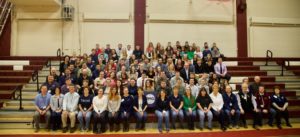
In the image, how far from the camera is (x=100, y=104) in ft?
22.5

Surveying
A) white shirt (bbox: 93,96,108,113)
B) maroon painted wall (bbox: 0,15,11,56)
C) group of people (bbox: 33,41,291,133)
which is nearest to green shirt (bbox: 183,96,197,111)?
group of people (bbox: 33,41,291,133)

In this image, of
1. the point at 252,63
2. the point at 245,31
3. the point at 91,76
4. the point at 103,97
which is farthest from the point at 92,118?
the point at 245,31

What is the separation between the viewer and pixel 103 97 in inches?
272

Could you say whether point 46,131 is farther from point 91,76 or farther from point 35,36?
point 35,36

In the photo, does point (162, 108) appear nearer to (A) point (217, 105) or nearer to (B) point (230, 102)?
(A) point (217, 105)

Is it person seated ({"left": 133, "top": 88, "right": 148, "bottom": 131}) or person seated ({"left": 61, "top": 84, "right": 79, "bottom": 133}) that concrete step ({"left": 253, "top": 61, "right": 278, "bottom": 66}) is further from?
person seated ({"left": 61, "top": 84, "right": 79, "bottom": 133})

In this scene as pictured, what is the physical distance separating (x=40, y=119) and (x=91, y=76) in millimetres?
2101

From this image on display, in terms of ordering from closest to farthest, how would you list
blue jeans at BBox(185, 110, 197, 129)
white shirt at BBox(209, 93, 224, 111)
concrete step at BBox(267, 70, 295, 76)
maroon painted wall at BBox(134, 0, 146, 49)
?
blue jeans at BBox(185, 110, 197, 129), white shirt at BBox(209, 93, 224, 111), concrete step at BBox(267, 70, 295, 76), maroon painted wall at BBox(134, 0, 146, 49)

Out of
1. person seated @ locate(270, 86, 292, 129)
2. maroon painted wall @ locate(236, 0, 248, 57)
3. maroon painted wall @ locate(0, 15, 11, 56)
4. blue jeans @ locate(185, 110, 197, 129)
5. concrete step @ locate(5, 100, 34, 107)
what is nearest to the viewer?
blue jeans @ locate(185, 110, 197, 129)

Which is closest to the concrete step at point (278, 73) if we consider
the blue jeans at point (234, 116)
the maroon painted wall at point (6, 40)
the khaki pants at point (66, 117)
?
the blue jeans at point (234, 116)

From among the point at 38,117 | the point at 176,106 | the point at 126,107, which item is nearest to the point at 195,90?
the point at 176,106

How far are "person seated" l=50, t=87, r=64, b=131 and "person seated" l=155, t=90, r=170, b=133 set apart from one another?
99.6 inches

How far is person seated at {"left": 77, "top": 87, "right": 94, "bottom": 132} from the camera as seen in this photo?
6719 mm

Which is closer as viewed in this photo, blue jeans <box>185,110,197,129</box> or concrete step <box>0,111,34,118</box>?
blue jeans <box>185,110,197,129</box>
